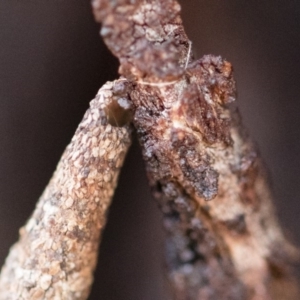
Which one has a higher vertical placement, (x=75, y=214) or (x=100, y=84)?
(x=100, y=84)

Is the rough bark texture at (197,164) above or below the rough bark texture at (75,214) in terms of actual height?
above

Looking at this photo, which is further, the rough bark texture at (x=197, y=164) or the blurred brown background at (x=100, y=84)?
the blurred brown background at (x=100, y=84)

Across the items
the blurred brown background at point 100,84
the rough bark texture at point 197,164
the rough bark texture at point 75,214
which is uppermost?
the blurred brown background at point 100,84

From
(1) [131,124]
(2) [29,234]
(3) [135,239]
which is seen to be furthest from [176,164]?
(3) [135,239]

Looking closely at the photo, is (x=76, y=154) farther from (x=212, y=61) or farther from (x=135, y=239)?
(x=135, y=239)
